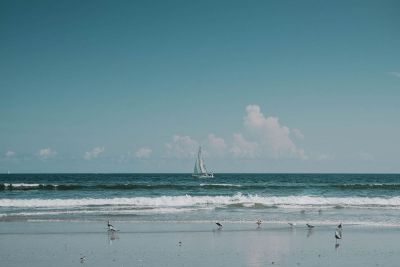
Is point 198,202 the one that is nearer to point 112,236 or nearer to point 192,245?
point 112,236

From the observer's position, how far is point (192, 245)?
19734mm

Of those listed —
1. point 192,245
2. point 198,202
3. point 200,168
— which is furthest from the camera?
point 200,168

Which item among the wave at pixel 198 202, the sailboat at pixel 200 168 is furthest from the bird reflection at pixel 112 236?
the sailboat at pixel 200 168

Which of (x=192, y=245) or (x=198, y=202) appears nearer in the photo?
(x=192, y=245)

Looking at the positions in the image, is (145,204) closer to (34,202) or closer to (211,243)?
(34,202)

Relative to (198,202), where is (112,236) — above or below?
below

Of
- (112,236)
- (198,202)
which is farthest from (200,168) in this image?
(112,236)

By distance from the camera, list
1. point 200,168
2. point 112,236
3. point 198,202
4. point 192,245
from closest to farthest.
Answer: point 192,245 → point 112,236 → point 198,202 → point 200,168

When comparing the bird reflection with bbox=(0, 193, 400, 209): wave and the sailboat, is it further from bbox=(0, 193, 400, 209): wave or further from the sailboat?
the sailboat

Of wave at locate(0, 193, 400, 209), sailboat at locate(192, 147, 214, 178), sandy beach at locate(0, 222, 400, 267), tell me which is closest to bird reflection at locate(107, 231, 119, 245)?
sandy beach at locate(0, 222, 400, 267)

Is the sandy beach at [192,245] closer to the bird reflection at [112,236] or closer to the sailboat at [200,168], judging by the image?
the bird reflection at [112,236]

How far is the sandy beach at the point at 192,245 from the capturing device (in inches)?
659

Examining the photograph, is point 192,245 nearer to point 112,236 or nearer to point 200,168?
point 112,236

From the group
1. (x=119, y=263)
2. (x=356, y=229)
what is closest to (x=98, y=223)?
(x=119, y=263)
